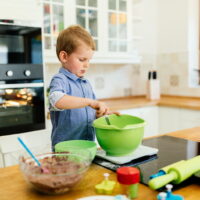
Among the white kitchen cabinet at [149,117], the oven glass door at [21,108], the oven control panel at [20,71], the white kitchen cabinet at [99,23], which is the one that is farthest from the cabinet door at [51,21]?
the white kitchen cabinet at [149,117]

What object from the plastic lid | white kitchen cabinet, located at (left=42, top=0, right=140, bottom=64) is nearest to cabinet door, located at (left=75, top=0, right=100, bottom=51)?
white kitchen cabinet, located at (left=42, top=0, right=140, bottom=64)

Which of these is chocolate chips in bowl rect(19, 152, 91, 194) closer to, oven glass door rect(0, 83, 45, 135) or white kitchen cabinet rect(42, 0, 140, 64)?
oven glass door rect(0, 83, 45, 135)

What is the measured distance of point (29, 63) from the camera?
1925 millimetres

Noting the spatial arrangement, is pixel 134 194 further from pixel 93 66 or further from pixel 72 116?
pixel 93 66

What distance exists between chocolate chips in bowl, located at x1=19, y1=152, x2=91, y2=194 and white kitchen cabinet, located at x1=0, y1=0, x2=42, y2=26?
4.37 feet

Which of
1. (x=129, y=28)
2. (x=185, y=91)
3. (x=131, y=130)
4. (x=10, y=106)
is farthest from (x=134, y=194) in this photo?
(x=185, y=91)

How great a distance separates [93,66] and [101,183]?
213cm

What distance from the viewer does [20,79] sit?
6.23 feet

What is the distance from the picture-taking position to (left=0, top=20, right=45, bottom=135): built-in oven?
184cm

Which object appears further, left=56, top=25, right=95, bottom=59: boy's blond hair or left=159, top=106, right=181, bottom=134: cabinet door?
left=159, top=106, right=181, bottom=134: cabinet door

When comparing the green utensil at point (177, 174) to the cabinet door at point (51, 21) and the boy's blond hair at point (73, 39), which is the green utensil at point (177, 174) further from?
the cabinet door at point (51, 21)

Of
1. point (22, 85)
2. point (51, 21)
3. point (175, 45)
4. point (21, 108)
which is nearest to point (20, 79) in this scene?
point (22, 85)

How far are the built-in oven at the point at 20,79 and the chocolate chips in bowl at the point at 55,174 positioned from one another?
1183mm

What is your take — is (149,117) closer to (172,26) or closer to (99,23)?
(99,23)
